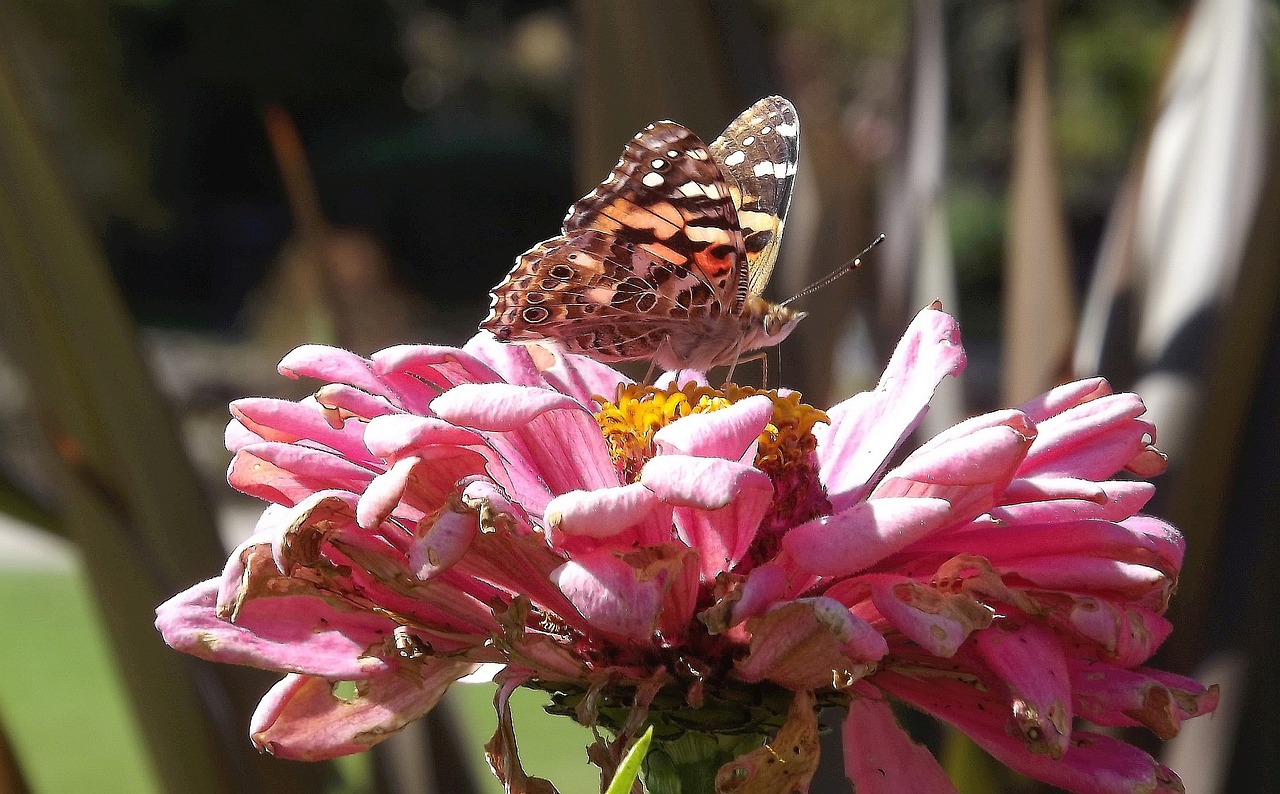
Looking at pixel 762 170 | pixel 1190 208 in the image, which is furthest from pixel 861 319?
pixel 762 170

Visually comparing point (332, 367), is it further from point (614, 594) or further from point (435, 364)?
point (614, 594)

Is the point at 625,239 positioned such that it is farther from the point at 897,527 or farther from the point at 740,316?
the point at 897,527

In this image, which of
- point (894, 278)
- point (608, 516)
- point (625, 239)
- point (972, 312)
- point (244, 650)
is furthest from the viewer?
point (972, 312)

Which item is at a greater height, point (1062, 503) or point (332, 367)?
point (332, 367)

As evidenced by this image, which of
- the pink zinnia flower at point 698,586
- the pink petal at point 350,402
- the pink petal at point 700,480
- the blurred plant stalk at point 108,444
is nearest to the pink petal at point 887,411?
the pink zinnia flower at point 698,586

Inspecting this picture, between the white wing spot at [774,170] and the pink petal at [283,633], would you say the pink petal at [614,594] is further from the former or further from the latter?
the white wing spot at [774,170]

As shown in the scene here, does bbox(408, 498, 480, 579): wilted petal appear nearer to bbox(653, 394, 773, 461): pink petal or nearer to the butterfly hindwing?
bbox(653, 394, 773, 461): pink petal

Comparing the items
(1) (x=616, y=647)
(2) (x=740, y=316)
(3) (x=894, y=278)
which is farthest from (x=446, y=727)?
(3) (x=894, y=278)

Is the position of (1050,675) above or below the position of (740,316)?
below
